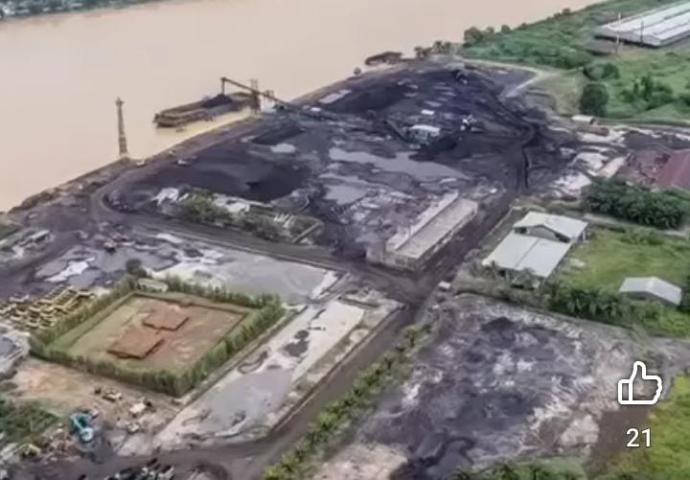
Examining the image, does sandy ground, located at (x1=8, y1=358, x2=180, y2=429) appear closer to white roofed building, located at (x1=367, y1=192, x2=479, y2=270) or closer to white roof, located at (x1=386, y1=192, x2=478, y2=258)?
white roofed building, located at (x1=367, y1=192, x2=479, y2=270)

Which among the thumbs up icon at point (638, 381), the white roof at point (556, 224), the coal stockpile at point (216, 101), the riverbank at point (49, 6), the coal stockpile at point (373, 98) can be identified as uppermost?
the riverbank at point (49, 6)

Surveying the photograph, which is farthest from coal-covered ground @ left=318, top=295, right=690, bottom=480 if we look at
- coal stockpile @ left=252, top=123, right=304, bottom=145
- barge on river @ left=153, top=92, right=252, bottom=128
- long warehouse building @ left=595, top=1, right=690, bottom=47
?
long warehouse building @ left=595, top=1, right=690, bottom=47

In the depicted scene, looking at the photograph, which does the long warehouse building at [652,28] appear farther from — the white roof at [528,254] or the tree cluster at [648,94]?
the white roof at [528,254]

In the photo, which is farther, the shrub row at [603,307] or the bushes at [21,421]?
the shrub row at [603,307]

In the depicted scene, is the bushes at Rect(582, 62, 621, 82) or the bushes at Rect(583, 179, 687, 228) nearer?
the bushes at Rect(583, 179, 687, 228)

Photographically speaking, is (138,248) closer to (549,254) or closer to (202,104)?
(549,254)

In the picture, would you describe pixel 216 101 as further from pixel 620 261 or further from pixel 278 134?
pixel 620 261

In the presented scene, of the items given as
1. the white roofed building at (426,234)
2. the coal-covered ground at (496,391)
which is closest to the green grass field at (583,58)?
the white roofed building at (426,234)
